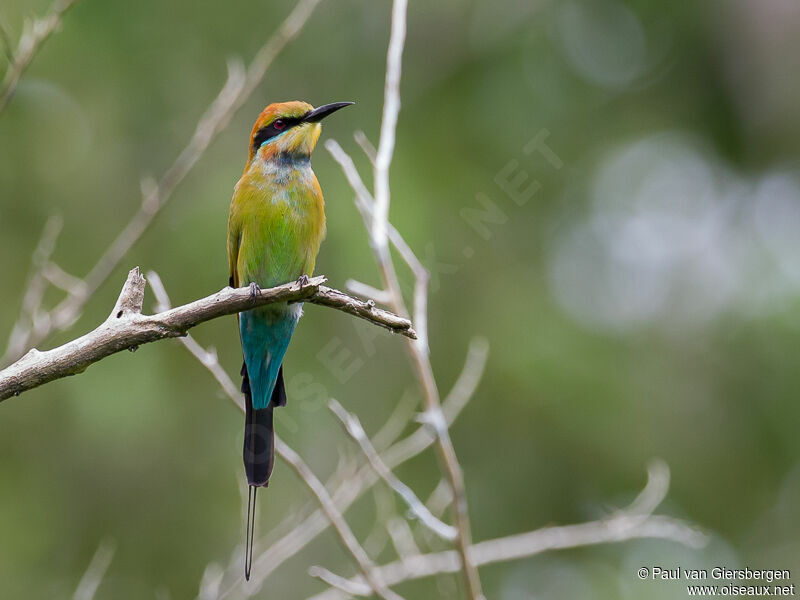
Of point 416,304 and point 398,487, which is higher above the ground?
point 416,304

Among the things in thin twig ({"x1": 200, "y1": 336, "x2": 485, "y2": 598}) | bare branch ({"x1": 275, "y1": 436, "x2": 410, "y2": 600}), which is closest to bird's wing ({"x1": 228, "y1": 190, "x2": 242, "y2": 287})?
thin twig ({"x1": 200, "y1": 336, "x2": 485, "y2": 598})

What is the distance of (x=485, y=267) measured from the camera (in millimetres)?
7430

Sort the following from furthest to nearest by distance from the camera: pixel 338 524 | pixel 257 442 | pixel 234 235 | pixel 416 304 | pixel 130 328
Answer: pixel 234 235
pixel 257 442
pixel 416 304
pixel 338 524
pixel 130 328

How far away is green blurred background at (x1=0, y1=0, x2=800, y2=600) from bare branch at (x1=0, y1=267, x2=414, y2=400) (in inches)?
126

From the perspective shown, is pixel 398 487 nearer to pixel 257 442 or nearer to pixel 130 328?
pixel 257 442

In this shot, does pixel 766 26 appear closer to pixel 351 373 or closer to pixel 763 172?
pixel 763 172

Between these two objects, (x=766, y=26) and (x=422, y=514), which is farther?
(x=766, y=26)

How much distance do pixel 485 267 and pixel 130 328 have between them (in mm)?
5205

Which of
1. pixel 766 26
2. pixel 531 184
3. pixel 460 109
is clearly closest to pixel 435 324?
pixel 531 184

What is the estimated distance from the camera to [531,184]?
7.30 meters

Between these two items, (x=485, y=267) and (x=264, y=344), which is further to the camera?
(x=485, y=267)

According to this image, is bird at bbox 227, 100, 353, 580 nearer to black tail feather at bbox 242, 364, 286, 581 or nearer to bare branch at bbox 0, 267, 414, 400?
black tail feather at bbox 242, 364, 286, 581

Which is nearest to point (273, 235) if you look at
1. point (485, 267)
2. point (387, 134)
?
point (387, 134)

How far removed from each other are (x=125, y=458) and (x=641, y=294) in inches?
164
